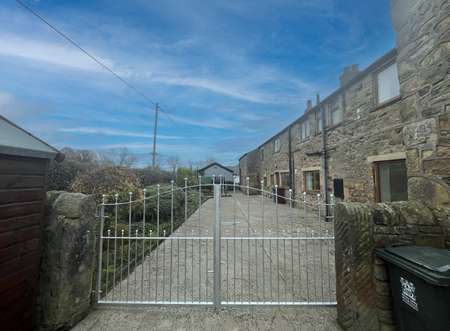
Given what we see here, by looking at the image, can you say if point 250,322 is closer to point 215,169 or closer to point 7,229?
point 7,229

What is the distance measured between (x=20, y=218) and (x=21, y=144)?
727 millimetres

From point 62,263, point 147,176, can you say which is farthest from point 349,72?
point 147,176

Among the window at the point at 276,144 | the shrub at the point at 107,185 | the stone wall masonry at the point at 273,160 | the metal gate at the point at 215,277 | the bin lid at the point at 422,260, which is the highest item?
the window at the point at 276,144

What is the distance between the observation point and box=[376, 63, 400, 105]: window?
17.0 ft

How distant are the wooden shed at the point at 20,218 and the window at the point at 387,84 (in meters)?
7.08

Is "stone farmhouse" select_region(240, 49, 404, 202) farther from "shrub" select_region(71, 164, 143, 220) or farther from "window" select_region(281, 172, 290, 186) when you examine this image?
"shrub" select_region(71, 164, 143, 220)

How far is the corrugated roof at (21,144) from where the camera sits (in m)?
1.83

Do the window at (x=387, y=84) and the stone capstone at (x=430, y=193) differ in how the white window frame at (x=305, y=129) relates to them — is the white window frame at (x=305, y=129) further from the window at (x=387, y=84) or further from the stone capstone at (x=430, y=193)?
the stone capstone at (x=430, y=193)

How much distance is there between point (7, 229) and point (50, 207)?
1.52 ft

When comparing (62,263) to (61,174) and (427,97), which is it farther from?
(61,174)

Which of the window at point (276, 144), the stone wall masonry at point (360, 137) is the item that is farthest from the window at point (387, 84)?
the window at point (276, 144)

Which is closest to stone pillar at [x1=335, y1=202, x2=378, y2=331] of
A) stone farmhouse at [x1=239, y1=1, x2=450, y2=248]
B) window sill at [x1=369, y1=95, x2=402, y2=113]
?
stone farmhouse at [x1=239, y1=1, x2=450, y2=248]

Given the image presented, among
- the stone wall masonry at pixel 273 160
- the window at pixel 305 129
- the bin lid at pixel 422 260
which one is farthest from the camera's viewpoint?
the stone wall masonry at pixel 273 160

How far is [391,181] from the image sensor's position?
5.27m
